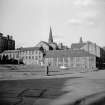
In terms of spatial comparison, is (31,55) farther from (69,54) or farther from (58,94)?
(58,94)

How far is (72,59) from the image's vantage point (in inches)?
2072

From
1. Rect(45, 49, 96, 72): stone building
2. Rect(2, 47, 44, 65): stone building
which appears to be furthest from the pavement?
Rect(2, 47, 44, 65): stone building

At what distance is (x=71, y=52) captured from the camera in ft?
182

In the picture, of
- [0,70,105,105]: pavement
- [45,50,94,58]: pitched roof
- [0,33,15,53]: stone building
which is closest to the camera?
[0,70,105,105]: pavement

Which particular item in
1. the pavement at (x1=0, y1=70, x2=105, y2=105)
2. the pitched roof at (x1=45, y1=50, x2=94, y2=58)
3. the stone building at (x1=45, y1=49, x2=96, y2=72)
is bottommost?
the pavement at (x1=0, y1=70, x2=105, y2=105)

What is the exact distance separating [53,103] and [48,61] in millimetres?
50881

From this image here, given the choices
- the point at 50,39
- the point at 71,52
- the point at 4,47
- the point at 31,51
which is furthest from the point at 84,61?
the point at 4,47

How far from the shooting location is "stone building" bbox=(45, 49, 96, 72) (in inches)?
1957

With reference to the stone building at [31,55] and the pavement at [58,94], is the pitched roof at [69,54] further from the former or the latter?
the pavement at [58,94]

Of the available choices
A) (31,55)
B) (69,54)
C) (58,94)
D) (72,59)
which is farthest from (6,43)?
(58,94)

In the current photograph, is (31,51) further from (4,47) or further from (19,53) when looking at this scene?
(4,47)

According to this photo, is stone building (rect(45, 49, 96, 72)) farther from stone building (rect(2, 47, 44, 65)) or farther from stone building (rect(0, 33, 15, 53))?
stone building (rect(0, 33, 15, 53))

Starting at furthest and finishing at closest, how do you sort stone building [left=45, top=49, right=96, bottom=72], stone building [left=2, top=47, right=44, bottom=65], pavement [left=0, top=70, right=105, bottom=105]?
1. stone building [left=2, top=47, right=44, bottom=65]
2. stone building [left=45, top=49, right=96, bottom=72]
3. pavement [left=0, top=70, right=105, bottom=105]

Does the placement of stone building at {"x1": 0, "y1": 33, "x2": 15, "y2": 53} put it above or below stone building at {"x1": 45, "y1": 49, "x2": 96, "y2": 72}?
above
